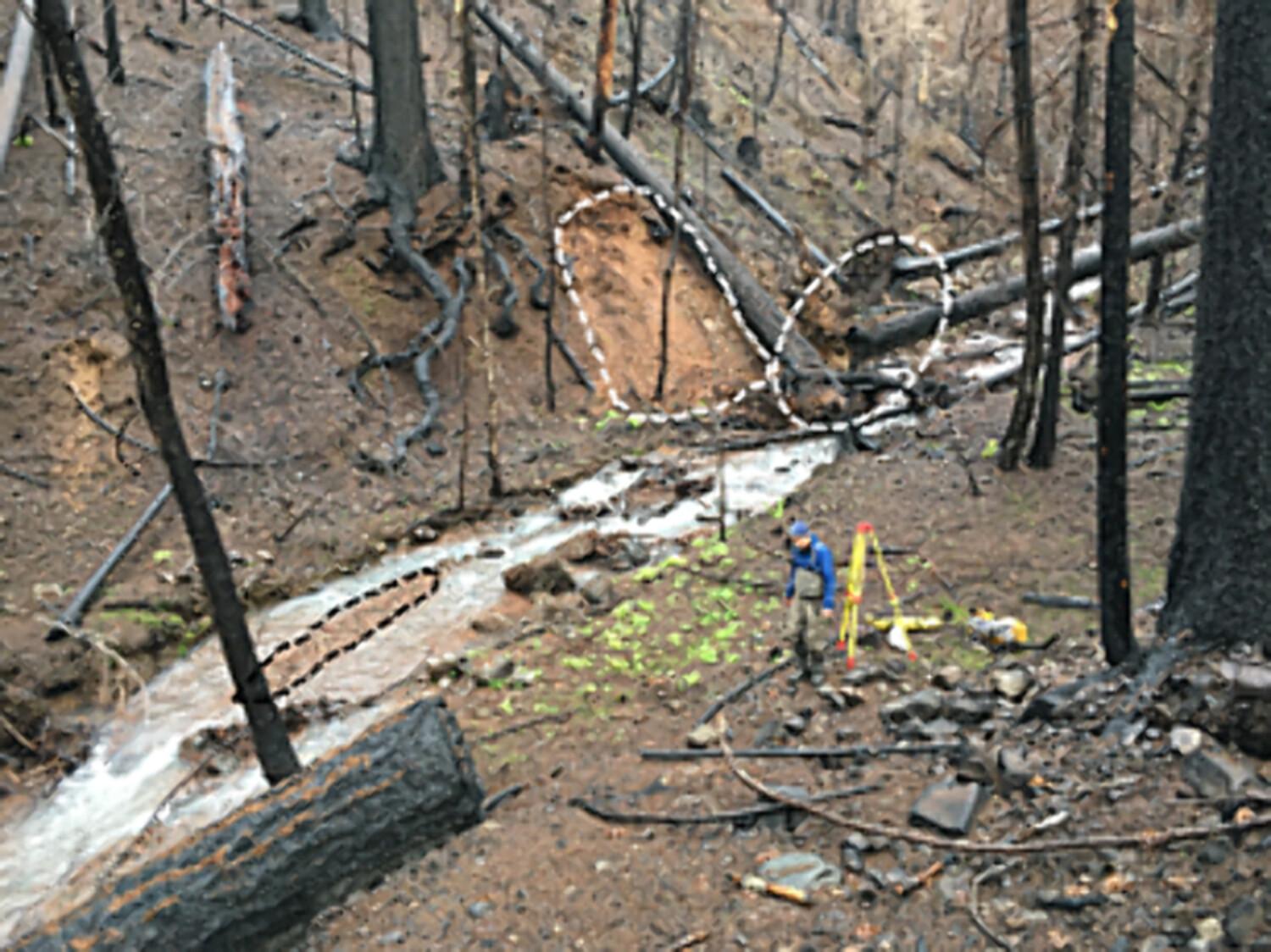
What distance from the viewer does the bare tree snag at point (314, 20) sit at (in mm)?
24297

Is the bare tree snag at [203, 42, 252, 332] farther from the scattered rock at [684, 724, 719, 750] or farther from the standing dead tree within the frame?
the scattered rock at [684, 724, 719, 750]

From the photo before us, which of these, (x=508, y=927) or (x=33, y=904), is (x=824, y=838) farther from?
(x=33, y=904)

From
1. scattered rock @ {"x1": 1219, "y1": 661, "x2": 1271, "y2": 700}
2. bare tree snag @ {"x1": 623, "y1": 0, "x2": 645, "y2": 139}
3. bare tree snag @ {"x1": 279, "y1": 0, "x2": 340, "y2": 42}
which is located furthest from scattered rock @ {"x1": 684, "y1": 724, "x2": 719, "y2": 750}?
bare tree snag @ {"x1": 279, "y1": 0, "x2": 340, "y2": 42}

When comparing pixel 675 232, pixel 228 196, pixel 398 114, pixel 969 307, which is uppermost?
pixel 398 114

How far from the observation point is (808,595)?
8.05 m

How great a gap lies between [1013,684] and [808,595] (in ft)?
5.22

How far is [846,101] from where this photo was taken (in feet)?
122

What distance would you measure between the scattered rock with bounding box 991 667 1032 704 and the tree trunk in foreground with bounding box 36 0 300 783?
15.6ft

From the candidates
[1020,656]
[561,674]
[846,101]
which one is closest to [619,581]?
[561,674]

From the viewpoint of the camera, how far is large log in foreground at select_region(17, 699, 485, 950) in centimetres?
539

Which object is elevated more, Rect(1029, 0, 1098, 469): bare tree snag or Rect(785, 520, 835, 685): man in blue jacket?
Rect(1029, 0, 1098, 469): bare tree snag

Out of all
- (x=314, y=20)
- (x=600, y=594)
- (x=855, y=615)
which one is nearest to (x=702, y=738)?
(x=855, y=615)

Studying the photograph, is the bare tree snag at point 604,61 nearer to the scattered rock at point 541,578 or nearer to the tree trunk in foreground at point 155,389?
the scattered rock at point 541,578

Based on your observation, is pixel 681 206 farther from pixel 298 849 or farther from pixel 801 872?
pixel 298 849
